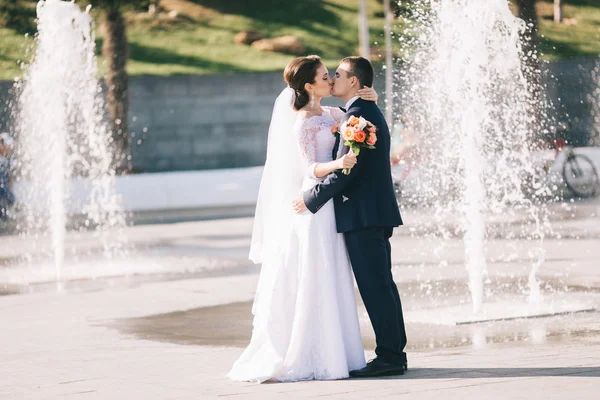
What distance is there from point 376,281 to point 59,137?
11.1 m

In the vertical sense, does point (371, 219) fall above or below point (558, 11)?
below

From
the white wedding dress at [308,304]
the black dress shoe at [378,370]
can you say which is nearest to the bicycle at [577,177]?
the white wedding dress at [308,304]

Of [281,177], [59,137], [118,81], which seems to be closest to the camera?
[281,177]

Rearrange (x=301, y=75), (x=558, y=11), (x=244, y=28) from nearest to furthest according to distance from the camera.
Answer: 1. (x=301, y=75)
2. (x=244, y=28)
3. (x=558, y=11)

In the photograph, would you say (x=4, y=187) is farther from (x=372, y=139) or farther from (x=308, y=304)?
(x=372, y=139)

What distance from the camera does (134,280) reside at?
1419 centimetres

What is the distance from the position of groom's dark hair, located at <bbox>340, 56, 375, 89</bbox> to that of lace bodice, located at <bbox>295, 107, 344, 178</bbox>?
0.32 metres

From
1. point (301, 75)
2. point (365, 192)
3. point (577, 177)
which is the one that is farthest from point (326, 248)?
point (577, 177)

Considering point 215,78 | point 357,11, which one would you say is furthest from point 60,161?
point 357,11

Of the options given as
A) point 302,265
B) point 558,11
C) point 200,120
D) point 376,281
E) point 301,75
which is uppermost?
point 558,11

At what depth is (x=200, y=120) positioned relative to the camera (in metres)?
38.5

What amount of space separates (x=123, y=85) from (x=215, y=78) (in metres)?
4.73

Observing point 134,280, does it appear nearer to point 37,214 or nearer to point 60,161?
point 60,161

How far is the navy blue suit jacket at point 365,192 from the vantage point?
775 centimetres
